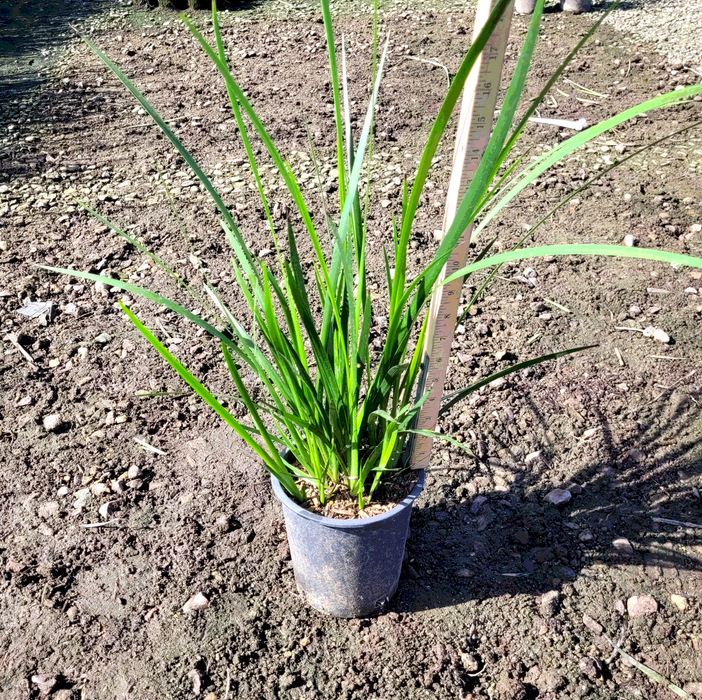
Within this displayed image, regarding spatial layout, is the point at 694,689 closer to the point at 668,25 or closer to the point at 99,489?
the point at 99,489

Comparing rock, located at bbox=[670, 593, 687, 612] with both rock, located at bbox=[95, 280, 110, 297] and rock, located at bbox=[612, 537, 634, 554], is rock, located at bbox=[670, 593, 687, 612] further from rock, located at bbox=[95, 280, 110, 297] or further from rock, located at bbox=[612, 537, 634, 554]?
rock, located at bbox=[95, 280, 110, 297]

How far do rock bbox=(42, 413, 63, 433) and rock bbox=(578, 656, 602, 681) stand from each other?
1.49 metres

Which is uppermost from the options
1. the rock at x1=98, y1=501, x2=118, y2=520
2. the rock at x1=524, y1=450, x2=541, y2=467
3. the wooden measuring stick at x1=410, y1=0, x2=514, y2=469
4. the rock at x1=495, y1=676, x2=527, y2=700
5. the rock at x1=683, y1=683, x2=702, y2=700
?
the wooden measuring stick at x1=410, y1=0, x2=514, y2=469

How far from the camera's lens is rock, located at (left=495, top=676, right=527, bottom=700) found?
4.34 feet

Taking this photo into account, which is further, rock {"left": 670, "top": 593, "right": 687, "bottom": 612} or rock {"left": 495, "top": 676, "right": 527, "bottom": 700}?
rock {"left": 670, "top": 593, "right": 687, "bottom": 612}

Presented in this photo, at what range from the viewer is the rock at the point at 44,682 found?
1348 millimetres

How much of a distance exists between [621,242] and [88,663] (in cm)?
214

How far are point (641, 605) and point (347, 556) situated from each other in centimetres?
69

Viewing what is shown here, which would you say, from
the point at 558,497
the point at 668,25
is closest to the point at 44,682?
the point at 558,497

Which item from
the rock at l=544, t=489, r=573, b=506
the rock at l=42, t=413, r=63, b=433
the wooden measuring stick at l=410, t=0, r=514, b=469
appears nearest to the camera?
the wooden measuring stick at l=410, t=0, r=514, b=469

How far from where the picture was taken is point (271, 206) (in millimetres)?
2725

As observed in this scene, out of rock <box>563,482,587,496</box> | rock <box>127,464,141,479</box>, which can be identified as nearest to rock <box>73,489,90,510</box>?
rock <box>127,464,141,479</box>

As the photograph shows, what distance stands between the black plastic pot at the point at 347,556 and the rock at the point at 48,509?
2.24ft

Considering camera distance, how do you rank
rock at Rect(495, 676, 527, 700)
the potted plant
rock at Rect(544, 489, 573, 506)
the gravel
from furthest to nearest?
1. the gravel
2. rock at Rect(544, 489, 573, 506)
3. rock at Rect(495, 676, 527, 700)
4. the potted plant
